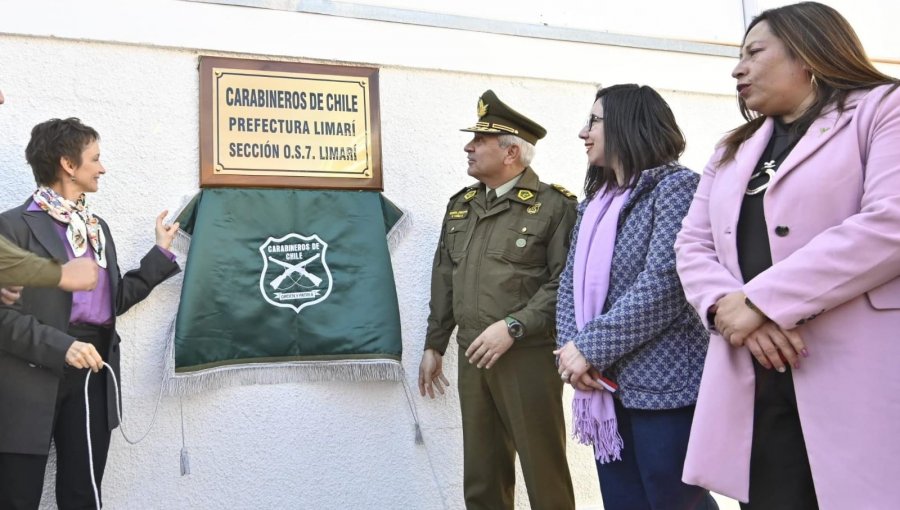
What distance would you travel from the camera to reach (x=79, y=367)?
2795mm

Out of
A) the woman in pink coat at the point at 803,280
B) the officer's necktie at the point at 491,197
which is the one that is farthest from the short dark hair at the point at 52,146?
the woman in pink coat at the point at 803,280

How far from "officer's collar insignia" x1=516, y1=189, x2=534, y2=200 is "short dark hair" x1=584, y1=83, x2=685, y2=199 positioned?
2.05 feet

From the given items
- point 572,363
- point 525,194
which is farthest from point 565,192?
point 572,363

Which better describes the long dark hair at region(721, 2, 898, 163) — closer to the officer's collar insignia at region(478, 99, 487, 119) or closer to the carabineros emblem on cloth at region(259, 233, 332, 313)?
the officer's collar insignia at region(478, 99, 487, 119)

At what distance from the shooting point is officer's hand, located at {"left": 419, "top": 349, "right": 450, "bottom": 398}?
356cm

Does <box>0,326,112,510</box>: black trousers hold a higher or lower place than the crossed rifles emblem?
lower

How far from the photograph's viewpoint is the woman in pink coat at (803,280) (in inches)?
65.7

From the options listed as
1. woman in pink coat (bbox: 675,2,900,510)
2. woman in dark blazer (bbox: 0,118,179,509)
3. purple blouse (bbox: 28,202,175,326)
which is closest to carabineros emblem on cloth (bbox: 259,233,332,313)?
woman in dark blazer (bbox: 0,118,179,509)

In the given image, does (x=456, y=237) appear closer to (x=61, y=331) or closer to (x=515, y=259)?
(x=515, y=259)

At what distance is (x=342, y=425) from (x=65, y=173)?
156 cm

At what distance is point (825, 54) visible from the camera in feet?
6.44

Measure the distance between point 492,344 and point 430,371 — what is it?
1.88ft

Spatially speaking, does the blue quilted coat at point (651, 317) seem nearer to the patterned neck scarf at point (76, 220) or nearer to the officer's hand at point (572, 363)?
the officer's hand at point (572, 363)

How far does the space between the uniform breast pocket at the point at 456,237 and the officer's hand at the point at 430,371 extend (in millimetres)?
451
